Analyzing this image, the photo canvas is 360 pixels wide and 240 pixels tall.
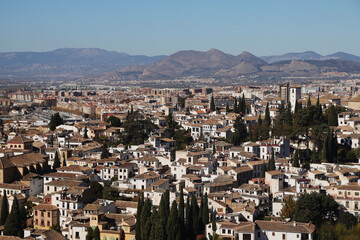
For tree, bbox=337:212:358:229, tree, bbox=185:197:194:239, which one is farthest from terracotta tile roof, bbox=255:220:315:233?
tree, bbox=185:197:194:239

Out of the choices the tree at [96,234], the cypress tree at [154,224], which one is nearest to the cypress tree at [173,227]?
the cypress tree at [154,224]

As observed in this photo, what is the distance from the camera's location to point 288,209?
18.8 m

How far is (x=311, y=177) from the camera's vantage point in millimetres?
21047

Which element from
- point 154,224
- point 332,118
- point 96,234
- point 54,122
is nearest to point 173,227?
point 154,224

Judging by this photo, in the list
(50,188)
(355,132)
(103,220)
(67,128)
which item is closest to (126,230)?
(103,220)

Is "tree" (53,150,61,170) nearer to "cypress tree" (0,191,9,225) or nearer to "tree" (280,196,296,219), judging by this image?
"cypress tree" (0,191,9,225)

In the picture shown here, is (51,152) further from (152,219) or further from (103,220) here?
(152,219)

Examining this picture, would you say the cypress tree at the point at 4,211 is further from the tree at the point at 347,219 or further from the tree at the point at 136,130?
the tree at the point at 347,219

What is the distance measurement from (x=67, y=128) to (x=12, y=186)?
11276mm

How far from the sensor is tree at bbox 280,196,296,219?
61.3 feet

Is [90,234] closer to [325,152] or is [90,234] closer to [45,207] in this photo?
[45,207]

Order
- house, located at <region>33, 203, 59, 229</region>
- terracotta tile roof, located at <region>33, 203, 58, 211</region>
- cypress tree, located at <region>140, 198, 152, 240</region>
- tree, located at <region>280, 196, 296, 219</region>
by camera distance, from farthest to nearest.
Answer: terracotta tile roof, located at <region>33, 203, 58, 211</region>
house, located at <region>33, 203, 59, 229</region>
tree, located at <region>280, 196, 296, 219</region>
cypress tree, located at <region>140, 198, 152, 240</region>

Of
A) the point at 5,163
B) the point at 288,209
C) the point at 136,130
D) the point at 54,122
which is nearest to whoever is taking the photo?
the point at 288,209

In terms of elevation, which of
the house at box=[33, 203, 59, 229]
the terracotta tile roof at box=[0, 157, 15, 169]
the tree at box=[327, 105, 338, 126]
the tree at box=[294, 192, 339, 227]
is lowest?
the house at box=[33, 203, 59, 229]
